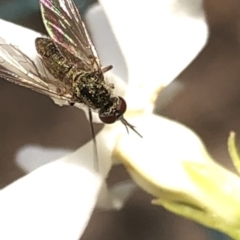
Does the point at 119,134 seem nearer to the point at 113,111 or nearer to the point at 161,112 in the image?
the point at 113,111

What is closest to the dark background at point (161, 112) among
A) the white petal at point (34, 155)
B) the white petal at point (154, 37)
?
the white petal at point (34, 155)

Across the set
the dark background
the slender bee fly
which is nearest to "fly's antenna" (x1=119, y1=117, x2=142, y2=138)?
the slender bee fly

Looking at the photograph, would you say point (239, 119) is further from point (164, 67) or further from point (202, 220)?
point (202, 220)

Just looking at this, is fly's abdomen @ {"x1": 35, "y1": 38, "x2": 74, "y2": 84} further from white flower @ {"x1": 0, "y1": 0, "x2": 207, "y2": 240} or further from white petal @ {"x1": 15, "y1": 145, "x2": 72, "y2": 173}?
white petal @ {"x1": 15, "y1": 145, "x2": 72, "y2": 173}

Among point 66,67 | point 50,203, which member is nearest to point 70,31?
point 66,67

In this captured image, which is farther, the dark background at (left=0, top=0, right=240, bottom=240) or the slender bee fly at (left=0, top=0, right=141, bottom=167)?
the dark background at (left=0, top=0, right=240, bottom=240)

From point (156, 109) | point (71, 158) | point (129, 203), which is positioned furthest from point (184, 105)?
point (71, 158)

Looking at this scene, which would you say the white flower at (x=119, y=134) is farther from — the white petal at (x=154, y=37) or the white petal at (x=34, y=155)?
the white petal at (x=34, y=155)
